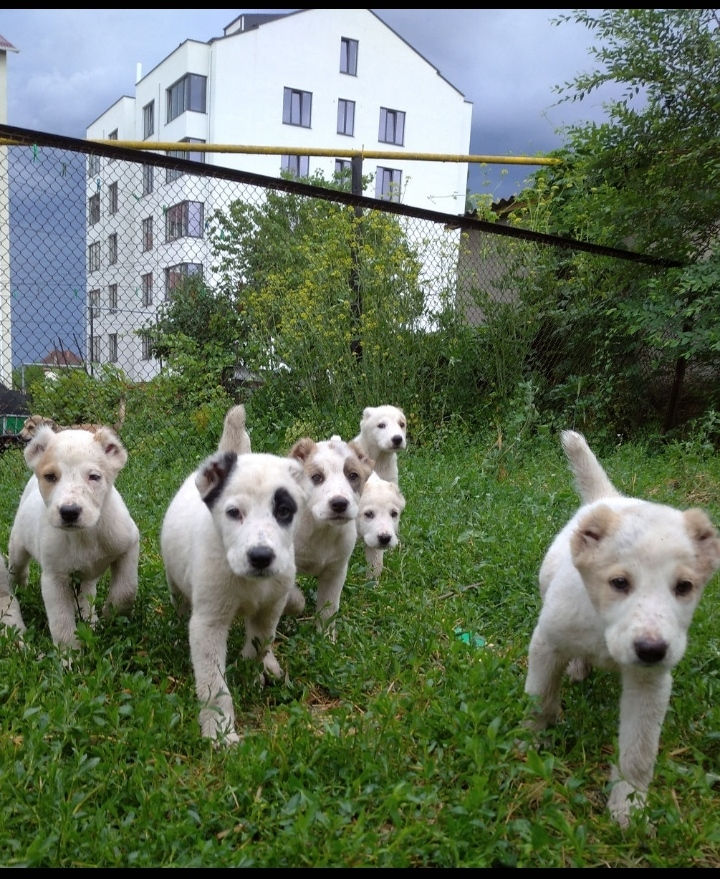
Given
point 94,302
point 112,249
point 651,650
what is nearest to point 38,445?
point 651,650

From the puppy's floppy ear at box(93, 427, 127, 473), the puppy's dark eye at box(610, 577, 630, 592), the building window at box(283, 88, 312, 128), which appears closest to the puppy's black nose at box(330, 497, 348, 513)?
the puppy's floppy ear at box(93, 427, 127, 473)

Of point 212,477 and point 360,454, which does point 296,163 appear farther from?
point 212,477

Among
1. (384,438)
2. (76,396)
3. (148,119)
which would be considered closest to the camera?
(384,438)

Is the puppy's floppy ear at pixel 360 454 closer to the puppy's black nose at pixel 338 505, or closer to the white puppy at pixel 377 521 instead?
the white puppy at pixel 377 521

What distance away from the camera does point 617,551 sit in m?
2.66

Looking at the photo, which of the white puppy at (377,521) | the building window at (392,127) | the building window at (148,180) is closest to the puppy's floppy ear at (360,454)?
the white puppy at (377,521)

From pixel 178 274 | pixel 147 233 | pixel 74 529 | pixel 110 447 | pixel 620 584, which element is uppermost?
pixel 147 233

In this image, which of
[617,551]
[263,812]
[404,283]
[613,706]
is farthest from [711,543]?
[404,283]

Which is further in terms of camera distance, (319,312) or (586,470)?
(319,312)

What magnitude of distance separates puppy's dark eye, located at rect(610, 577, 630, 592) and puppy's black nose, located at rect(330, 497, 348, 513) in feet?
5.57

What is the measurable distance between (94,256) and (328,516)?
779 centimetres

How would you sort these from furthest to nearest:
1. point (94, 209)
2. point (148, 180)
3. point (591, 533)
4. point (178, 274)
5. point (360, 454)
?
1. point (178, 274)
2. point (94, 209)
3. point (148, 180)
4. point (360, 454)
5. point (591, 533)

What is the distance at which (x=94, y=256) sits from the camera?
10.4 metres

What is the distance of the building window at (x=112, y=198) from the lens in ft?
33.2
